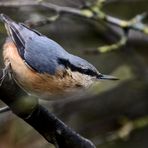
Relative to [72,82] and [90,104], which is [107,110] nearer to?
[90,104]

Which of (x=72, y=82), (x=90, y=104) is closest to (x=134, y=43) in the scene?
(x=90, y=104)

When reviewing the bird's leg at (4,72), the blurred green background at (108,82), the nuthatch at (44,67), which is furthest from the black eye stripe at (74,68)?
the blurred green background at (108,82)

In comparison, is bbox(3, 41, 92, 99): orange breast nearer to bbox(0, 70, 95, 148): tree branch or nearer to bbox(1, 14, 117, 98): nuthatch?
bbox(1, 14, 117, 98): nuthatch

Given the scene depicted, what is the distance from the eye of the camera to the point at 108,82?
13.6 ft

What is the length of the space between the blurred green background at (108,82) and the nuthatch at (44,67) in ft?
4.54

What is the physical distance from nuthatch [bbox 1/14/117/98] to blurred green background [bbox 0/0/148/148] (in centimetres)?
138

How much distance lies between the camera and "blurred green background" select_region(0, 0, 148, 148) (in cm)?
422

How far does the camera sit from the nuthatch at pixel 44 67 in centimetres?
245

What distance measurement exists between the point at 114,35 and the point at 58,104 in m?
0.86

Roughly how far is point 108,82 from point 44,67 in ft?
5.65

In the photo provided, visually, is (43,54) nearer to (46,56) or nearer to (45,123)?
(46,56)

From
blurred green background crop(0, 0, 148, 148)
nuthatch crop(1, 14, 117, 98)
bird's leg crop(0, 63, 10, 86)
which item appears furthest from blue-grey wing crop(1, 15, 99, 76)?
blurred green background crop(0, 0, 148, 148)

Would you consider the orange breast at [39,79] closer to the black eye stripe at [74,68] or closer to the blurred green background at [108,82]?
the black eye stripe at [74,68]

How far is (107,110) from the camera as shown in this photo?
4.78 metres
